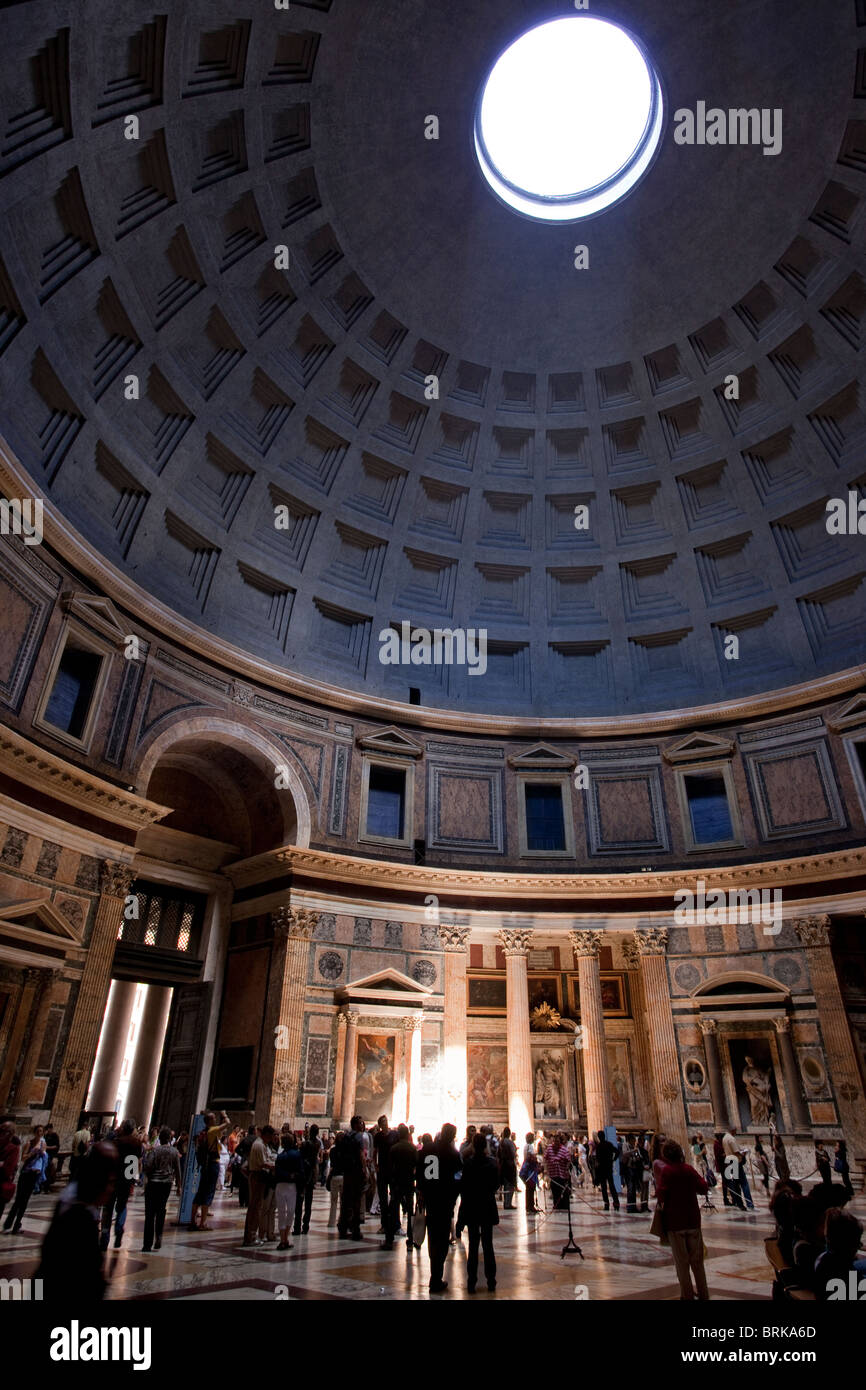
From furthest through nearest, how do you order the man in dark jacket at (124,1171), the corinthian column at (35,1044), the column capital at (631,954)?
the column capital at (631,954), the corinthian column at (35,1044), the man in dark jacket at (124,1171)

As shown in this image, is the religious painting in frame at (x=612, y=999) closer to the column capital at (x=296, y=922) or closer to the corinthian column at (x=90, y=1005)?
the column capital at (x=296, y=922)

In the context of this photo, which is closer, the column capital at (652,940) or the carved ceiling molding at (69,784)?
the carved ceiling molding at (69,784)

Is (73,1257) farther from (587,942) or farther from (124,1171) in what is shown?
(587,942)

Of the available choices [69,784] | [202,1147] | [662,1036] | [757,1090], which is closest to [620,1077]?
[662,1036]

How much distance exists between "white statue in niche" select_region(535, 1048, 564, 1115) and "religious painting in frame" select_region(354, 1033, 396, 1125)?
254 inches

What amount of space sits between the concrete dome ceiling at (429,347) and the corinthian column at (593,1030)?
855cm

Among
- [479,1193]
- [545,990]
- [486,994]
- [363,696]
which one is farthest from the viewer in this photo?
[545,990]

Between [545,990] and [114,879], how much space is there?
1614cm

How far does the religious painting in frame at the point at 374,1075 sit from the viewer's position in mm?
22500

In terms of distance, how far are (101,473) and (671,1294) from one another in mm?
22098

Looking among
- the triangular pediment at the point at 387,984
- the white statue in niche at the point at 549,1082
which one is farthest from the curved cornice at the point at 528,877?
the white statue in niche at the point at 549,1082

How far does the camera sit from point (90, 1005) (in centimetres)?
1812

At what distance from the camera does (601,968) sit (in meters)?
28.2
